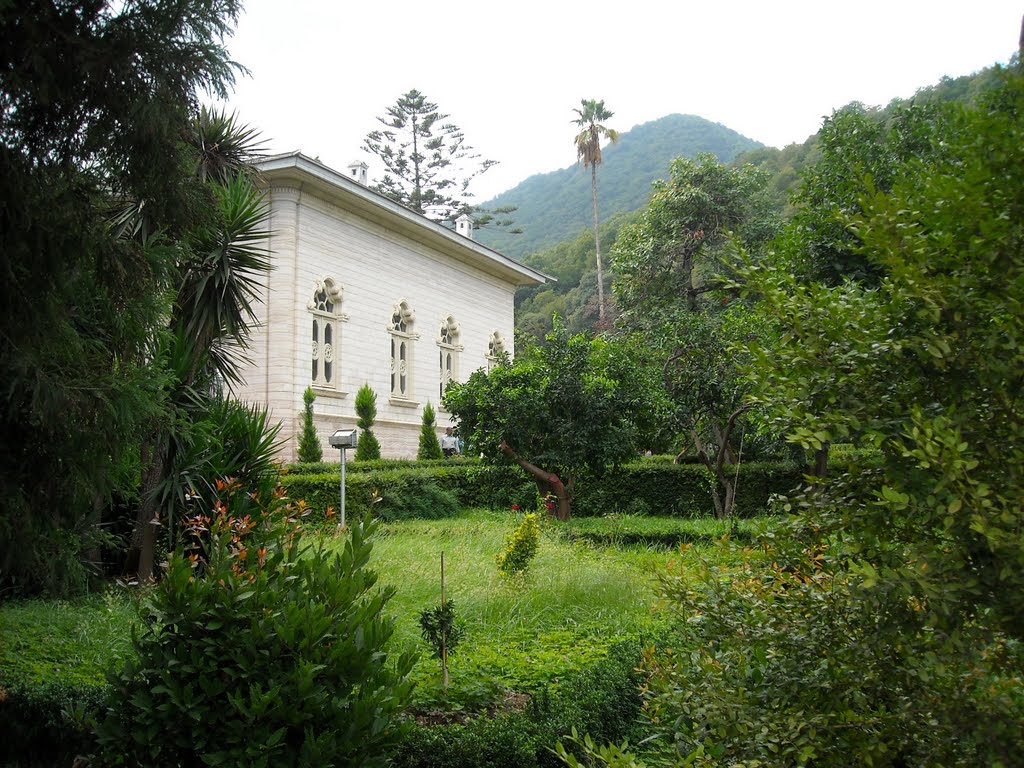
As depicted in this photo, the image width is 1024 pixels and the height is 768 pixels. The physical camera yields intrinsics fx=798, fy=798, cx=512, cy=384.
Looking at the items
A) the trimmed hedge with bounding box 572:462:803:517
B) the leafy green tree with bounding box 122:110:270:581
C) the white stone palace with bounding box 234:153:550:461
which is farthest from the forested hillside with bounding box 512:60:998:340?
the leafy green tree with bounding box 122:110:270:581

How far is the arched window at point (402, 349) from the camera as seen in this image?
24438 mm

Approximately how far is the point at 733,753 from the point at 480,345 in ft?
87.6

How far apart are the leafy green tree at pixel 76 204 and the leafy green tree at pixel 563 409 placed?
9577mm

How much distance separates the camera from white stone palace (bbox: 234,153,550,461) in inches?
788

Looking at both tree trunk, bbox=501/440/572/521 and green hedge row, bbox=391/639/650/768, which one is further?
tree trunk, bbox=501/440/572/521

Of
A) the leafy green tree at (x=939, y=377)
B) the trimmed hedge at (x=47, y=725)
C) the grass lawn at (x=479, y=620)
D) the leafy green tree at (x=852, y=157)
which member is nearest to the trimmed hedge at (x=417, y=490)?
the grass lawn at (x=479, y=620)

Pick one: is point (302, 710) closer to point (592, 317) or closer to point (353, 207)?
point (353, 207)

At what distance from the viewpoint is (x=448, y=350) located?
2731 centimetres

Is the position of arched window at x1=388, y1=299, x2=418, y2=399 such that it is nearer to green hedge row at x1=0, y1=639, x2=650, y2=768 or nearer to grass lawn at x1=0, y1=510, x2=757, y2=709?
grass lawn at x1=0, y1=510, x2=757, y2=709

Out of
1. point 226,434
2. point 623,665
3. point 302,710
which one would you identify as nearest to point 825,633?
point 302,710

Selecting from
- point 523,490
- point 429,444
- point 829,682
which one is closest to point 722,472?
point 523,490

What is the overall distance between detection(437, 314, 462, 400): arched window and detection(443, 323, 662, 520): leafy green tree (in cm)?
1221

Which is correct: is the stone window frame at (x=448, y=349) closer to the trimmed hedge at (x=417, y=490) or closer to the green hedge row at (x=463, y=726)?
the trimmed hedge at (x=417, y=490)

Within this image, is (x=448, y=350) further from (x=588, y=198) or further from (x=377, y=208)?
(x=588, y=198)
